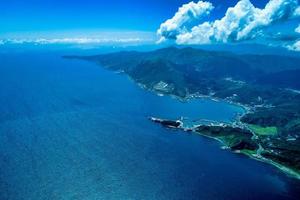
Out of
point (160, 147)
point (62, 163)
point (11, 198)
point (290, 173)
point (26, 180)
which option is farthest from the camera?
point (160, 147)


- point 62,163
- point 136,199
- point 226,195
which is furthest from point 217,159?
point 62,163

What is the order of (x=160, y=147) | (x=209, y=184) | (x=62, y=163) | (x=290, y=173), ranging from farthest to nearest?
1. (x=160, y=147)
2. (x=290, y=173)
3. (x=62, y=163)
4. (x=209, y=184)

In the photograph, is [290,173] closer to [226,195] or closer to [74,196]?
[226,195]

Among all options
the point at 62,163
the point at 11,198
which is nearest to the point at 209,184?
the point at 62,163

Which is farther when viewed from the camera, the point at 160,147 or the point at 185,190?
the point at 160,147

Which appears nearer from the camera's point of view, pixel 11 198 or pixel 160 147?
pixel 11 198

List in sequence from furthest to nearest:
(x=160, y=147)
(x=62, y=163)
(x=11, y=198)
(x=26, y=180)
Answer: (x=160, y=147) < (x=62, y=163) < (x=26, y=180) < (x=11, y=198)

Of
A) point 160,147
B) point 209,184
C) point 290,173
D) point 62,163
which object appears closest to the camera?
point 209,184

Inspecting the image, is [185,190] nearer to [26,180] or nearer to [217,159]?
[217,159]

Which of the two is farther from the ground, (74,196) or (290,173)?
(74,196)
